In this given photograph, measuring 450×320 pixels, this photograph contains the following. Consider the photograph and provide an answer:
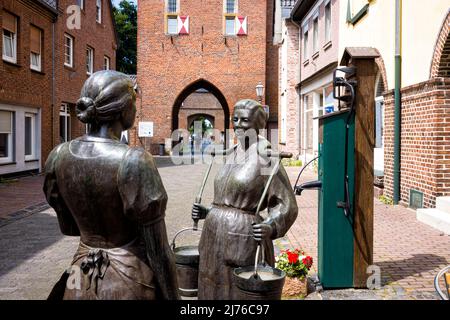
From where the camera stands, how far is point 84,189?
192cm

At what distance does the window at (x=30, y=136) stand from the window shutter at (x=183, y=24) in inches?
523

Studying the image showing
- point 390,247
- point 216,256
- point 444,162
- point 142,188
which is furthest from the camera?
point 444,162

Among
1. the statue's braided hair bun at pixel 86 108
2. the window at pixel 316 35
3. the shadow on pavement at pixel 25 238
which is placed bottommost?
the shadow on pavement at pixel 25 238

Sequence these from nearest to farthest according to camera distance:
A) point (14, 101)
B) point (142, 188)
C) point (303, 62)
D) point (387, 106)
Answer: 1. point (142, 188)
2. point (387, 106)
3. point (14, 101)
4. point (303, 62)

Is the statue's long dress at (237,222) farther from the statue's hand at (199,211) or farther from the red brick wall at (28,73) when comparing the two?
the red brick wall at (28,73)

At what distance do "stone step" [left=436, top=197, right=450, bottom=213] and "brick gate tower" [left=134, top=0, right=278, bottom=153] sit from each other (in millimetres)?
21221

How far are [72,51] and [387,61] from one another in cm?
1406

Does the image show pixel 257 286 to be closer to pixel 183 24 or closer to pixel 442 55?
pixel 442 55

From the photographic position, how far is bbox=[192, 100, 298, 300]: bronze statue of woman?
267 cm

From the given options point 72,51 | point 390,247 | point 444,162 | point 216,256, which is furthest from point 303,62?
point 216,256

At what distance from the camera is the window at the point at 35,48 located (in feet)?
53.9

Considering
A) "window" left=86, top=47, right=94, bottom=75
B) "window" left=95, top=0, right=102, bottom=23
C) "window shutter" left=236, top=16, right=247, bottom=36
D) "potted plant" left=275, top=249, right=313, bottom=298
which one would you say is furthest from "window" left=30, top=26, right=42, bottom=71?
"potted plant" left=275, top=249, right=313, bottom=298

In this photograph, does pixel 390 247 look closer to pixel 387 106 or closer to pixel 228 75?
pixel 387 106

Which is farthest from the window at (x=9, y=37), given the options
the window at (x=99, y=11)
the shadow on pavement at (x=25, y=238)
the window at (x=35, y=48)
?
the window at (x=99, y=11)
